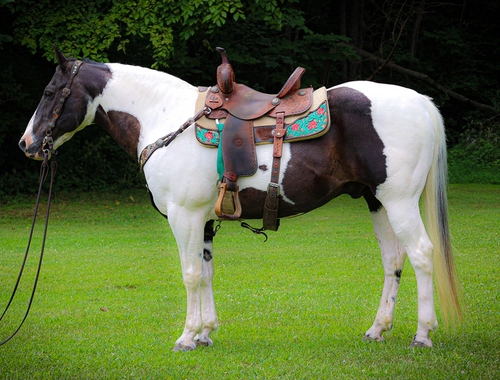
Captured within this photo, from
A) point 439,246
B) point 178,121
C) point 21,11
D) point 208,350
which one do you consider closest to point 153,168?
point 178,121

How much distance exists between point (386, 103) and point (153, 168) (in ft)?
6.17

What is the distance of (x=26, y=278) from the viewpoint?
8758 millimetres

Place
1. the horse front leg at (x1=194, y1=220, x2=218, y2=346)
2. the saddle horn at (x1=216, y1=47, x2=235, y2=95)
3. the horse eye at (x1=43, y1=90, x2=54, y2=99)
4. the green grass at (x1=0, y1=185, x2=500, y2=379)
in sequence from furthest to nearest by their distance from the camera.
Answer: the horse front leg at (x1=194, y1=220, x2=218, y2=346) → the horse eye at (x1=43, y1=90, x2=54, y2=99) → the saddle horn at (x1=216, y1=47, x2=235, y2=95) → the green grass at (x1=0, y1=185, x2=500, y2=379)

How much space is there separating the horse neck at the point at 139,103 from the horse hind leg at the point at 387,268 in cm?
187

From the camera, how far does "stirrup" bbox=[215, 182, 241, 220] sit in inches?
198

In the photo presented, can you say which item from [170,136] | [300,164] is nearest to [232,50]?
[170,136]

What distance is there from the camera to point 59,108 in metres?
5.32

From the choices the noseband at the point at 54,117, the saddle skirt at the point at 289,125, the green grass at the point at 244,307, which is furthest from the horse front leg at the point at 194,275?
the noseband at the point at 54,117

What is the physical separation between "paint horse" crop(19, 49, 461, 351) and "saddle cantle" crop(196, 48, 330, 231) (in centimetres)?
8

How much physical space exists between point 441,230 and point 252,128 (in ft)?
5.59

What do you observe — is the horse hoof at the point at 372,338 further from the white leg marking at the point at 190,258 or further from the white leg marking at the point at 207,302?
the white leg marking at the point at 190,258

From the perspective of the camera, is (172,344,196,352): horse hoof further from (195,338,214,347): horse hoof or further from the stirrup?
the stirrup

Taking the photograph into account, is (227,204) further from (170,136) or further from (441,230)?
(441,230)

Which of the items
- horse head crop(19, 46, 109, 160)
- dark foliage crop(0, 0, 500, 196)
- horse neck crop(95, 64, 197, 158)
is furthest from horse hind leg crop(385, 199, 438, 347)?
dark foliage crop(0, 0, 500, 196)
